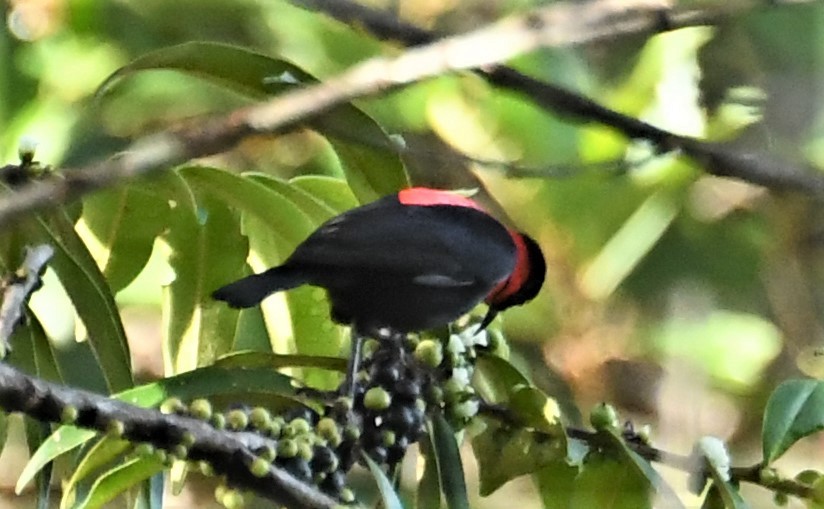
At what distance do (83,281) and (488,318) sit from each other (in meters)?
0.29

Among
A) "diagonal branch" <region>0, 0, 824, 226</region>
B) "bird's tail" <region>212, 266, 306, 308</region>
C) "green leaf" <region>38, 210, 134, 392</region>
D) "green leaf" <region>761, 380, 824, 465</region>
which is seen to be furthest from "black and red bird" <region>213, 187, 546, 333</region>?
"diagonal branch" <region>0, 0, 824, 226</region>

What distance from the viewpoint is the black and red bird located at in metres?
0.74

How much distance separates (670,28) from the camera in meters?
0.42

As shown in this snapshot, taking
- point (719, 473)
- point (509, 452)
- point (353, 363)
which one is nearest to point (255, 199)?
point (353, 363)

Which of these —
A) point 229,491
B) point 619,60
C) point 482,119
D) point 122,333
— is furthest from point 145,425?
point 619,60

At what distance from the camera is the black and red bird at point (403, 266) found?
0.74 m

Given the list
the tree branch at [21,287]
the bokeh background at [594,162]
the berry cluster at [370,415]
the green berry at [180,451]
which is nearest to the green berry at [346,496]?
the berry cluster at [370,415]

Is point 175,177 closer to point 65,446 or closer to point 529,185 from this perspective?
point 65,446

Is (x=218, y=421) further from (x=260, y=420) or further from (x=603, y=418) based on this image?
(x=603, y=418)

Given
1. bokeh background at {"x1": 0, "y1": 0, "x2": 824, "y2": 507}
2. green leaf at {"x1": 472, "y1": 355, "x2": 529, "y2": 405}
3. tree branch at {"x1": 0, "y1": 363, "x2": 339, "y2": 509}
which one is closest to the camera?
tree branch at {"x1": 0, "y1": 363, "x2": 339, "y2": 509}

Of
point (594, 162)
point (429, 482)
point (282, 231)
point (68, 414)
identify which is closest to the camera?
point (68, 414)

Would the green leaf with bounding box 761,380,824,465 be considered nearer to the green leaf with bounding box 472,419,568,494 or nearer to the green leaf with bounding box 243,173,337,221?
the green leaf with bounding box 472,419,568,494

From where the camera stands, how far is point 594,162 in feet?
3.40

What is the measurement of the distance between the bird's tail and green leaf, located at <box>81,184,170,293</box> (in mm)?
146
